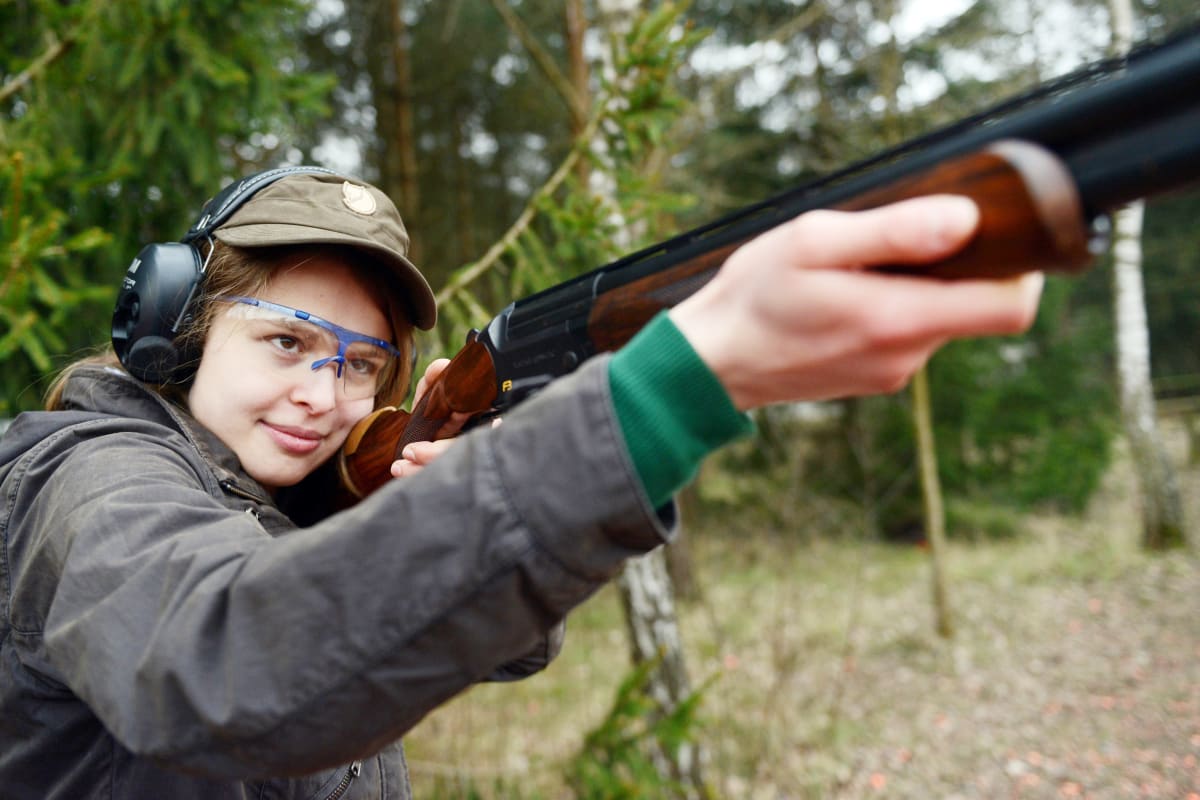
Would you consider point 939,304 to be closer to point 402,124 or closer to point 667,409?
point 667,409

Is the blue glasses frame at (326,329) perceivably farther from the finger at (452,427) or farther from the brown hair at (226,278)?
the finger at (452,427)

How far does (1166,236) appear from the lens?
15.1 m

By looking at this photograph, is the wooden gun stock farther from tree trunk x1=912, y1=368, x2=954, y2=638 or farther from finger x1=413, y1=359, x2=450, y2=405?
tree trunk x1=912, y1=368, x2=954, y2=638

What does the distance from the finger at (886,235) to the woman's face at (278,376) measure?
44.8 inches

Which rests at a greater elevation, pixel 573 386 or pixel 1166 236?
pixel 573 386

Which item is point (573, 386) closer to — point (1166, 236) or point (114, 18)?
point (114, 18)

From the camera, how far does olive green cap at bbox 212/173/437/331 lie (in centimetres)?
149

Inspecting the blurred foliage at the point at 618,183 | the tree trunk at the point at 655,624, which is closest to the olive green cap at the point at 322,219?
the blurred foliage at the point at 618,183

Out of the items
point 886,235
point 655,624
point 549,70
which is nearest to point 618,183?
point 549,70

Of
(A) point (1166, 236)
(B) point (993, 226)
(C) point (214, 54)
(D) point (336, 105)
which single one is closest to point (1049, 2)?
(A) point (1166, 236)

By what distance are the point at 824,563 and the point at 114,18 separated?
32.7ft

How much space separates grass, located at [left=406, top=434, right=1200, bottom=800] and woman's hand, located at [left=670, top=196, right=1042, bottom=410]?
128 inches

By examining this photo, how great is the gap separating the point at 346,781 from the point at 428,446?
69 cm

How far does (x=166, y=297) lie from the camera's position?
5.14 ft
